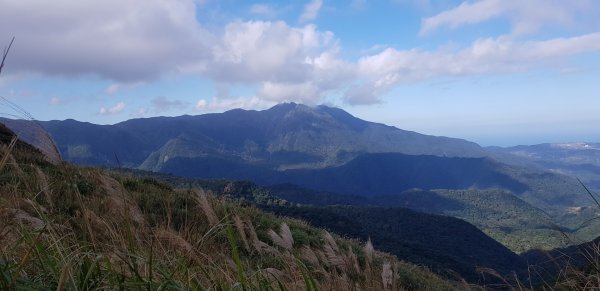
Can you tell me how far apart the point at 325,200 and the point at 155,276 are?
509ft

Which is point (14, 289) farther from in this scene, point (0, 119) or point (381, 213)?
point (381, 213)

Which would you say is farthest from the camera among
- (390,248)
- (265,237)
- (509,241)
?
(509,241)

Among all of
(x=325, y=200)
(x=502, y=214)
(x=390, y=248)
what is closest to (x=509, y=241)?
(x=325, y=200)

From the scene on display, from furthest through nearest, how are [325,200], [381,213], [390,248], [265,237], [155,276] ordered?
[325,200]
[381,213]
[390,248]
[265,237]
[155,276]

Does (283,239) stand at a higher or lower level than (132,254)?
lower

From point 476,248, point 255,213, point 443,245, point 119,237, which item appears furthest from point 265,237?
point 476,248

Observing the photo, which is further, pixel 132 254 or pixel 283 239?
pixel 283 239

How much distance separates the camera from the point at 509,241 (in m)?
119

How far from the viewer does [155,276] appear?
268 cm

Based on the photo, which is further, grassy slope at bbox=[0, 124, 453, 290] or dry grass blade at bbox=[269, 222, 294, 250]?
dry grass blade at bbox=[269, 222, 294, 250]

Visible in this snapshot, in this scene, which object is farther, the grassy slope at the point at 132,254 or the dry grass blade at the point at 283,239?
the dry grass blade at the point at 283,239

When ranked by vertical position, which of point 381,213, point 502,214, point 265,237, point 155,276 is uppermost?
point 155,276

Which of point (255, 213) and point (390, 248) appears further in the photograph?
point (390, 248)

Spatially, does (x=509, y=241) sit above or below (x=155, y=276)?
below
